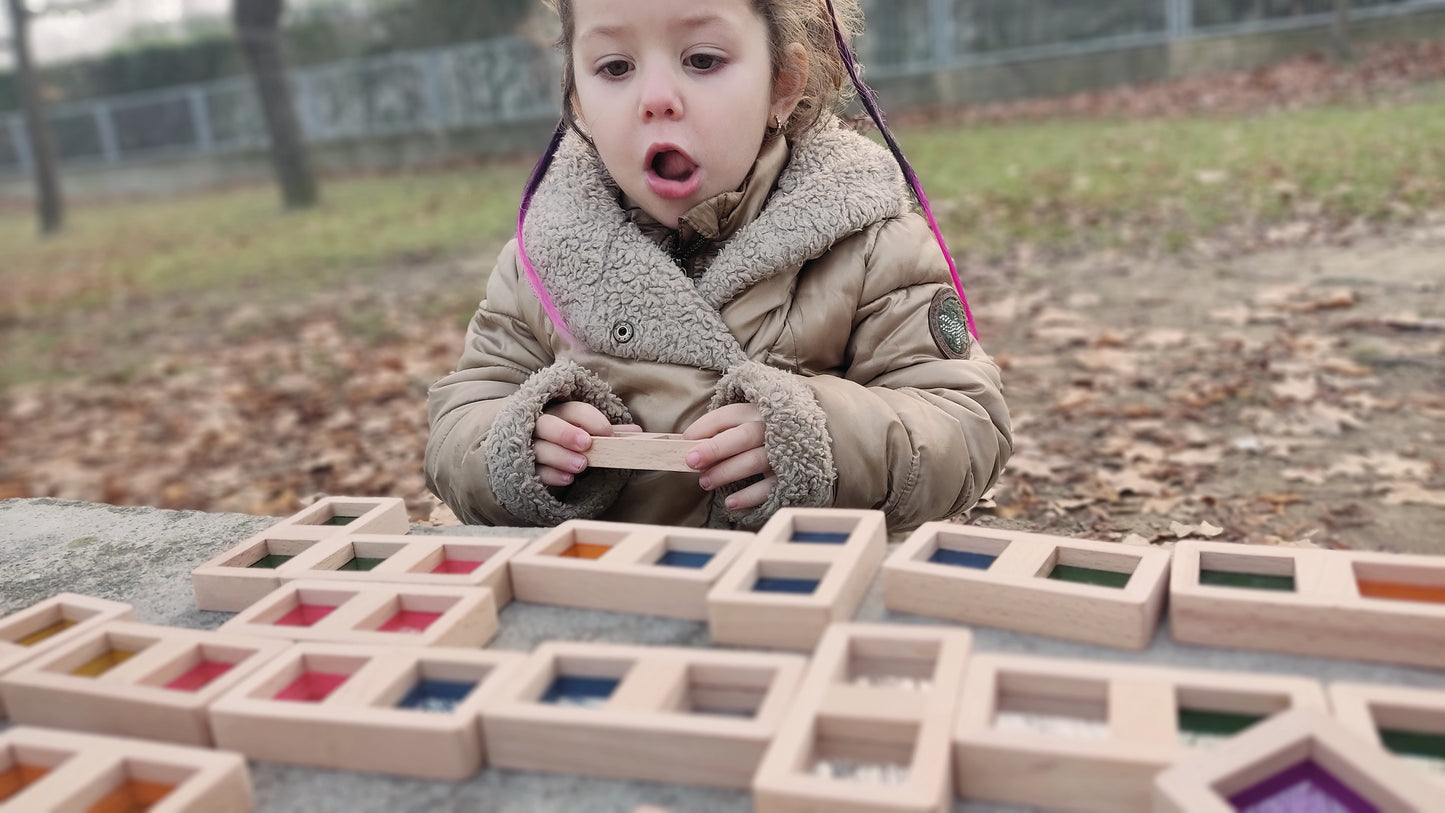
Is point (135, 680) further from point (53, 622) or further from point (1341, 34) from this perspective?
point (1341, 34)

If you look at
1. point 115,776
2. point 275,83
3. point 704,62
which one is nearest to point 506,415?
point 704,62

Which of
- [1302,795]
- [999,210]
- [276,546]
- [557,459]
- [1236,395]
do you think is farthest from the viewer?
[999,210]

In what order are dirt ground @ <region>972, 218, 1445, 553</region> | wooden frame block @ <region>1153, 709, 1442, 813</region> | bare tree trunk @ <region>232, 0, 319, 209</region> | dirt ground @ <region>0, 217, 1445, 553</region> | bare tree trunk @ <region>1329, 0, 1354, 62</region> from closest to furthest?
wooden frame block @ <region>1153, 709, 1442, 813</region> < dirt ground @ <region>972, 218, 1445, 553</region> < dirt ground @ <region>0, 217, 1445, 553</region> < bare tree trunk @ <region>1329, 0, 1354, 62</region> < bare tree trunk @ <region>232, 0, 319, 209</region>

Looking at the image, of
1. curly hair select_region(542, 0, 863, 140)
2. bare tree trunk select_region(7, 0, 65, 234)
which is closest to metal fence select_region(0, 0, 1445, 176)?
bare tree trunk select_region(7, 0, 65, 234)

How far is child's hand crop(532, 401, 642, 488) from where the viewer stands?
5.32ft

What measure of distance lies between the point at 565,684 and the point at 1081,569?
0.52m

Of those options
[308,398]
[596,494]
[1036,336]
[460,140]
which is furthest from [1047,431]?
[460,140]

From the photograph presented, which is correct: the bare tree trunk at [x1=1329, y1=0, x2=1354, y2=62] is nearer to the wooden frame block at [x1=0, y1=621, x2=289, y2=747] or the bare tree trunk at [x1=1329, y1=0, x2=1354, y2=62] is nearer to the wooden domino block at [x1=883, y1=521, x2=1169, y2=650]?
the wooden domino block at [x1=883, y1=521, x2=1169, y2=650]

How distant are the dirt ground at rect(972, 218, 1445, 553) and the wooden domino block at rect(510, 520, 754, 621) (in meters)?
1.46

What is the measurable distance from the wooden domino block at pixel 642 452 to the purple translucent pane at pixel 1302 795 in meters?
0.89

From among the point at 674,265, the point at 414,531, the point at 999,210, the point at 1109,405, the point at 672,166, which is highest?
the point at 672,166

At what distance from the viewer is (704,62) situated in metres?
1.69

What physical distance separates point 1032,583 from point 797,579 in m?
0.23

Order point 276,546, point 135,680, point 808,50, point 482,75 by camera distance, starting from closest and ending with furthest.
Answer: point 135,680
point 276,546
point 808,50
point 482,75
